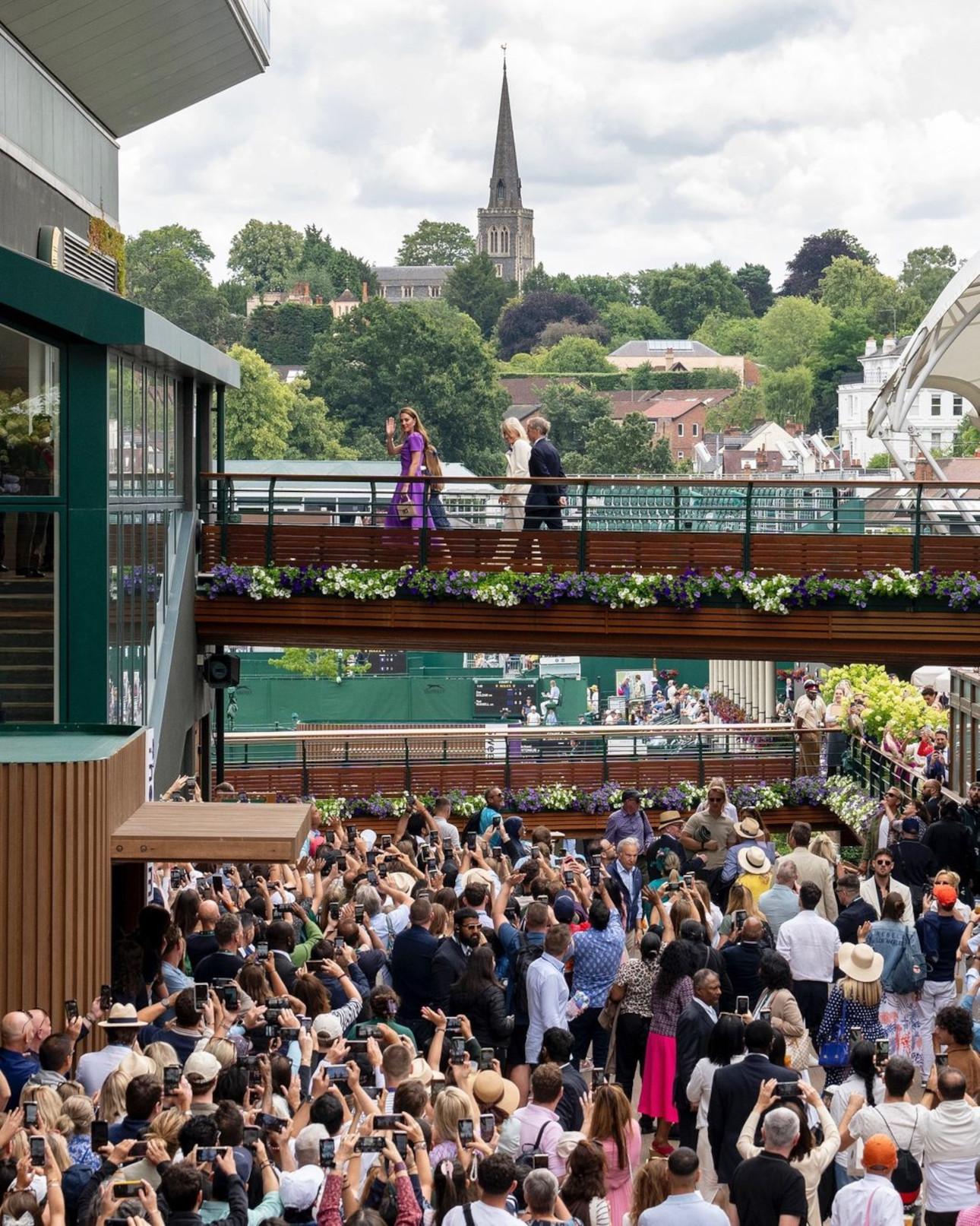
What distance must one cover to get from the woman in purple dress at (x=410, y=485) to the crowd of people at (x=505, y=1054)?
19.3ft

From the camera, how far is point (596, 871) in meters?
A: 13.8

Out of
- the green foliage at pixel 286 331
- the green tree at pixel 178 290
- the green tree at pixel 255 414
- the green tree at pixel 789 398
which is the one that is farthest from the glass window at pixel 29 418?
the green tree at pixel 789 398

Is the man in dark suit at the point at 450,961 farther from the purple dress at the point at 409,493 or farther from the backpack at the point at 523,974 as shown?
the purple dress at the point at 409,493

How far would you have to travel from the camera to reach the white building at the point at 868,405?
166 m

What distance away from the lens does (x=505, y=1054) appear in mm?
11102

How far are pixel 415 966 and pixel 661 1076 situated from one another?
63.1 inches

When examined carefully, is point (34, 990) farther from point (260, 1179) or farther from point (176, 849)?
point (260, 1179)

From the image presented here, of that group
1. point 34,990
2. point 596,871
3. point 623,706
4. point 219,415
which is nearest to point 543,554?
point 219,415

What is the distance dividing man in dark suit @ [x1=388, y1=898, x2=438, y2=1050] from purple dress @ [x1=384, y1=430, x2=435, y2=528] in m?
9.05

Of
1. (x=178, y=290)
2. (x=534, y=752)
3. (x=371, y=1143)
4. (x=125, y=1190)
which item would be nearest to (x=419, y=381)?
(x=178, y=290)

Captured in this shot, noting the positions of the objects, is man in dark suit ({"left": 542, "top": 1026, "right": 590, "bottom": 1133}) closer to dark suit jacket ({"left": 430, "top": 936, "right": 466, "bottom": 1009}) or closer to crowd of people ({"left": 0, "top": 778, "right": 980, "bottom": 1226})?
crowd of people ({"left": 0, "top": 778, "right": 980, "bottom": 1226})

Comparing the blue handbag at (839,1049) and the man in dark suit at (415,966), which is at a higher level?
the man in dark suit at (415,966)

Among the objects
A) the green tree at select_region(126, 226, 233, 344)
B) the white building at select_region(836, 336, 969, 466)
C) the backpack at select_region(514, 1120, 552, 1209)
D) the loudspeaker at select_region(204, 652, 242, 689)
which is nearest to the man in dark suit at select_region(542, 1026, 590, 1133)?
the backpack at select_region(514, 1120, 552, 1209)

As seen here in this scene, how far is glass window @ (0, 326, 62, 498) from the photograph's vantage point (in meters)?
13.9
